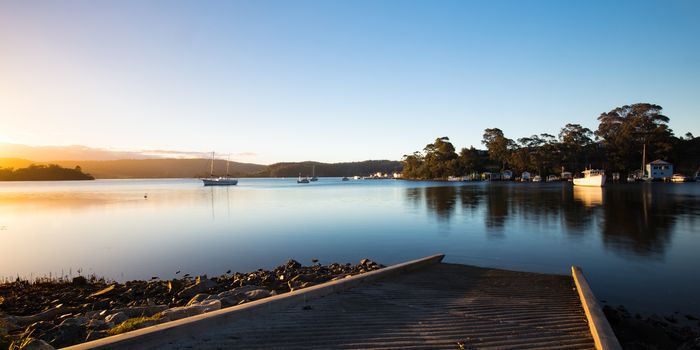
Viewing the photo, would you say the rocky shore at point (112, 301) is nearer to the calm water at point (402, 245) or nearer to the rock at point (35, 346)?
the rock at point (35, 346)

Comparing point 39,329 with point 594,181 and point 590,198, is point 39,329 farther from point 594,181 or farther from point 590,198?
point 594,181

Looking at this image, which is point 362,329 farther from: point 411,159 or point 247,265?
point 411,159

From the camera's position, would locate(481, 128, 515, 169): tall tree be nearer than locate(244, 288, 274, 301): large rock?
No

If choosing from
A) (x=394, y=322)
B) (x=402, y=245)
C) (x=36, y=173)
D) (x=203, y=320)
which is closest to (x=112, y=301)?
(x=203, y=320)

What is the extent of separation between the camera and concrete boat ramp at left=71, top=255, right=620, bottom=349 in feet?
15.3

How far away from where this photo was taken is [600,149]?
106500mm

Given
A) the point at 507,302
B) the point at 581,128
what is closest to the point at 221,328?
the point at 507,302

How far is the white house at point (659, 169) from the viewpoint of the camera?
89812mm

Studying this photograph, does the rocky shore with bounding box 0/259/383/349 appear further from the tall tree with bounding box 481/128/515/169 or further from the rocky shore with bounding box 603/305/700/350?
the tall tree with bounding box 481/128/515/169

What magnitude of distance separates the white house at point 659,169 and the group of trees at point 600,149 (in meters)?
4.75

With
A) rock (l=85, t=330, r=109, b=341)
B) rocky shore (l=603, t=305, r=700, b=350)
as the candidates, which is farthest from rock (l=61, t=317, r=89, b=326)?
→ rocky shore (l=603, t=305, r=700, b=350)

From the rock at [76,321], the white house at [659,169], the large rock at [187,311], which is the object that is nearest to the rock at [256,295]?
the large rock at [187,311]

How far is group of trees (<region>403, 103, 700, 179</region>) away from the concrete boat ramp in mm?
108611

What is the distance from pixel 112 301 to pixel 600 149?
4720 inches
